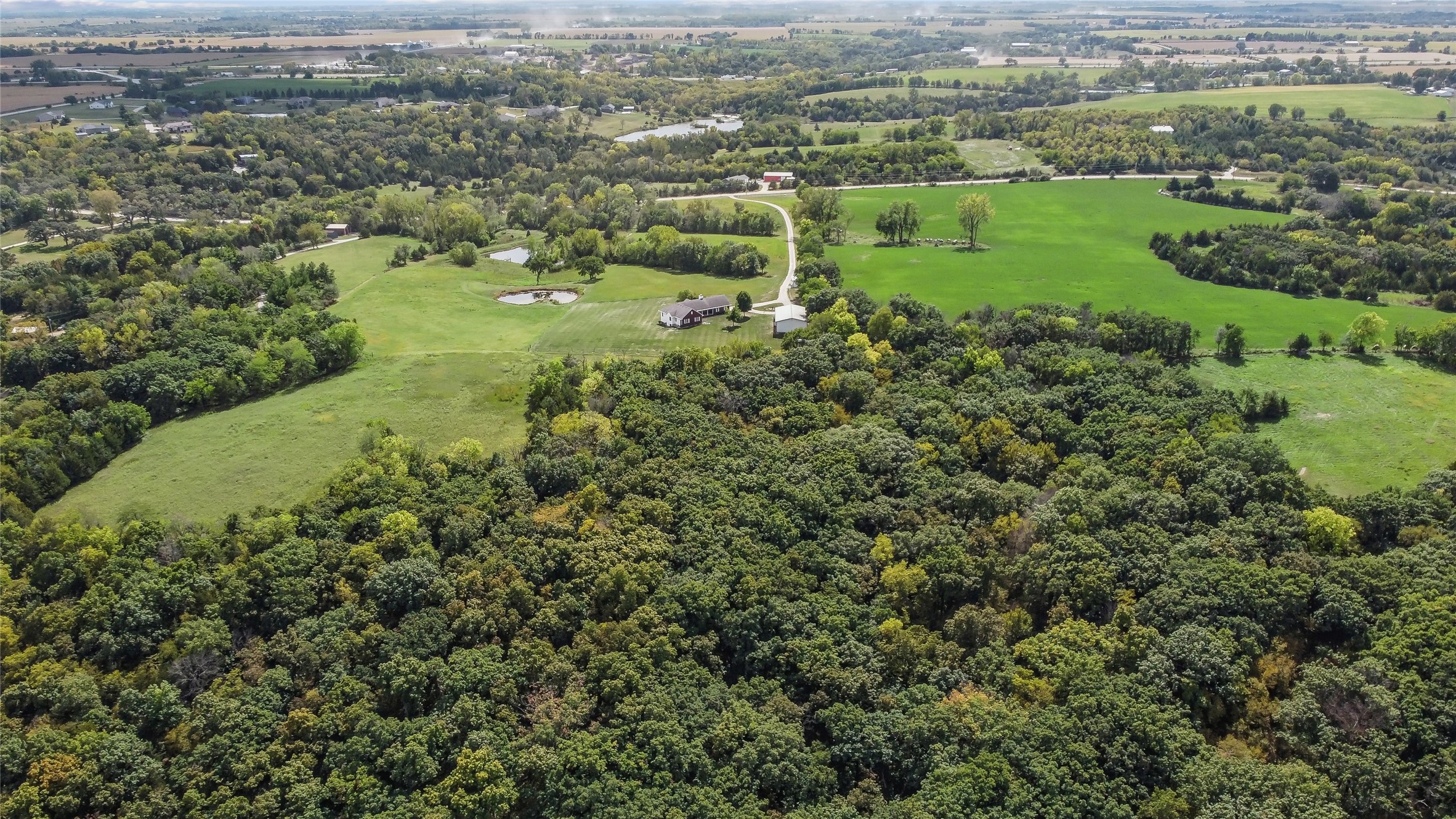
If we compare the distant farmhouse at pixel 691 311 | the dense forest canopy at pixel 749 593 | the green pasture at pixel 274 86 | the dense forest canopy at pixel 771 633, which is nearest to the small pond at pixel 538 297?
the distant farmhouse at pixel 691 311

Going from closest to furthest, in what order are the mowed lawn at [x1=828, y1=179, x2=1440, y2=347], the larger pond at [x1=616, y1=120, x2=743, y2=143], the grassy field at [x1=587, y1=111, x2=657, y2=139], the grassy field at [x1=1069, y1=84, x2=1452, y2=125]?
the mowed lawn at [x1=828, y1=179, x2=1440, y2=347] < the grassy field at [x1=1069, y1=84, x2=1452, y2=125] < the larger pond at [x1=616, y1=120, x2=743, y2=143] < the grassy field at [x1=587, y1=111, x2=657, y2=139]

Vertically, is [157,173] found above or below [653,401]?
above

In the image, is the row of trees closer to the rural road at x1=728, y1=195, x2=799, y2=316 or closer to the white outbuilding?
the rural road at x1=728, y1=195, x2=799, y2=316

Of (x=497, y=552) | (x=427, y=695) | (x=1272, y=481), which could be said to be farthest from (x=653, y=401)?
(x=1272, y=481)

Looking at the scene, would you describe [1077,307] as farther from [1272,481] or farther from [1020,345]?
[1272,481]

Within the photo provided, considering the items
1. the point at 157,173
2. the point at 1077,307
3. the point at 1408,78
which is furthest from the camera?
the point at 1408,78

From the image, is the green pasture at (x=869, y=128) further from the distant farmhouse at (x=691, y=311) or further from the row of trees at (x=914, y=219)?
the distant farmhouse at (x=691, y=311)

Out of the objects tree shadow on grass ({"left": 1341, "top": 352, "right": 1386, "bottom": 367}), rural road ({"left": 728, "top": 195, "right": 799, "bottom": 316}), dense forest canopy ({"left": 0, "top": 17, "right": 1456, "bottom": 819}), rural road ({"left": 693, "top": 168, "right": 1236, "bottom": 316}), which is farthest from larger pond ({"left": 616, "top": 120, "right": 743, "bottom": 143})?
tree shadow on grass ({"left": 1341, "top": 352, "right": 1386, "bottom": 367})
